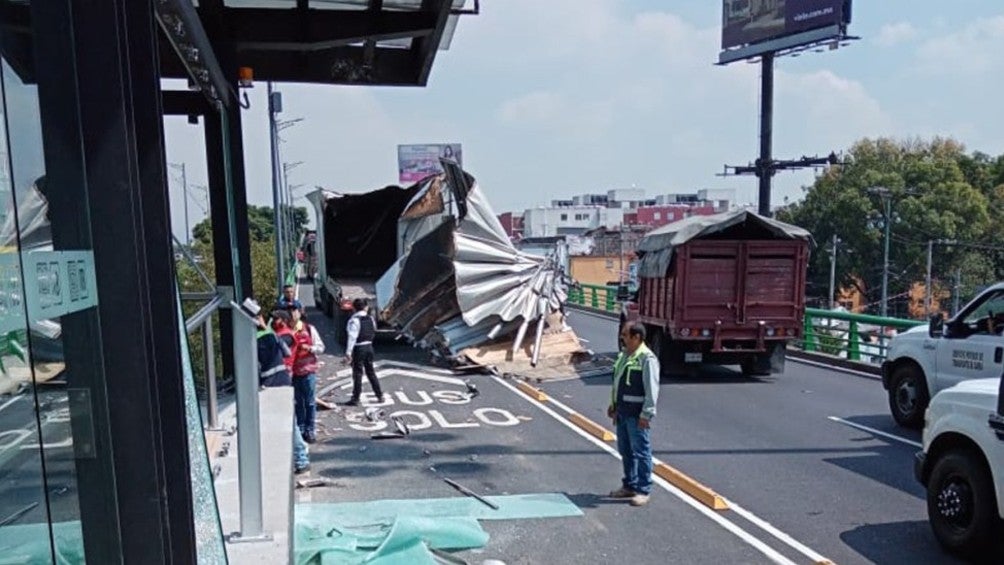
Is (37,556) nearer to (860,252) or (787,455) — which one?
(787,455)

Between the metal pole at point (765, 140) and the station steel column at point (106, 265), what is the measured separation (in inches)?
1992

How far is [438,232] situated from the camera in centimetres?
1761

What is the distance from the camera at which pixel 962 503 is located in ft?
19.2

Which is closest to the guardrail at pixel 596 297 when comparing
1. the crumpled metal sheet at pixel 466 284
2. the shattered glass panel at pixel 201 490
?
the crumpled metal sheet at pixel 466 284

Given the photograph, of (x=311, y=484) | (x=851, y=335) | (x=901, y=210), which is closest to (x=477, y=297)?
(x=851, y=335)

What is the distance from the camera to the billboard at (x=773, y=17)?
51.1 meters

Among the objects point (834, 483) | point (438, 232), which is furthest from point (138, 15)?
point (438, 232)

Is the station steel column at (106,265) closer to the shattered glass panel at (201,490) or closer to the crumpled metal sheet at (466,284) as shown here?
the shattered glass panel at (201,490)

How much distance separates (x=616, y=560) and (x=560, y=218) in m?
101

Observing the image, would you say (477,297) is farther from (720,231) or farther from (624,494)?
(624,494)

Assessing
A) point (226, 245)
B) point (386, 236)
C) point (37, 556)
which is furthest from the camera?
point (386, 236)

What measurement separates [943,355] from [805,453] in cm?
243

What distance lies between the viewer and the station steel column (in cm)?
155

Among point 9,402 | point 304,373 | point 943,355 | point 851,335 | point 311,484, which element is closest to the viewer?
point 9,402
